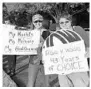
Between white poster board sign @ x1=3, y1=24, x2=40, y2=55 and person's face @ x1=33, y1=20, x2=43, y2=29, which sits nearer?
person's face @ x1=33, y1=20, x2=43, y2=29

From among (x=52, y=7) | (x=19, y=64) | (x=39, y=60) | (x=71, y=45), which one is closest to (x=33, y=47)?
(x=39, y=60)

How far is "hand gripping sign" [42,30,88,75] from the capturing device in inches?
153

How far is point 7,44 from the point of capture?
14.8 feet

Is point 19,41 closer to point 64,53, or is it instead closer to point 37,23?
point 37,23

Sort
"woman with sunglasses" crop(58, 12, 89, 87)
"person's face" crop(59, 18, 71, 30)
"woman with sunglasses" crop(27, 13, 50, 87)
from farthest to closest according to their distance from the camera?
1. "woman with sunglasses" crop(27, 13, 50, 87)
2. "person's face" crop(59, 18, 71, 30)
3. "woman with sunglasses" crop(58, 12, 89, 87)

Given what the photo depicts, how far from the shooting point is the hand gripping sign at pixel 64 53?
3.89 metres

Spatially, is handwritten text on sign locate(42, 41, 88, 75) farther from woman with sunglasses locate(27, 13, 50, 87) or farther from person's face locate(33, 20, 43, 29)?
person's face locate(33, 20, 43, 29)

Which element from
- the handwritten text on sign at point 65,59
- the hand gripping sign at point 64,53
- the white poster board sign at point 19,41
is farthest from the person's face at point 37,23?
the handwritten text on sign at point 65,59

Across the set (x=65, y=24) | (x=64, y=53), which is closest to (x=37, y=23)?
(x=65, y=24)

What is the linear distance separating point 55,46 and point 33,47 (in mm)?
618

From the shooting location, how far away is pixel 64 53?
13.1 ft

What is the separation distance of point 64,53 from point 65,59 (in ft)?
0.35

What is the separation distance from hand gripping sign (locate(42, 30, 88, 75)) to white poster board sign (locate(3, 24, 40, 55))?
49cm

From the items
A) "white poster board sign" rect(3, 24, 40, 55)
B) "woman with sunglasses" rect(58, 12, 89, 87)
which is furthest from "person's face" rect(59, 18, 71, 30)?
"white poster board sign" rect(3, 24, 40, 55)
